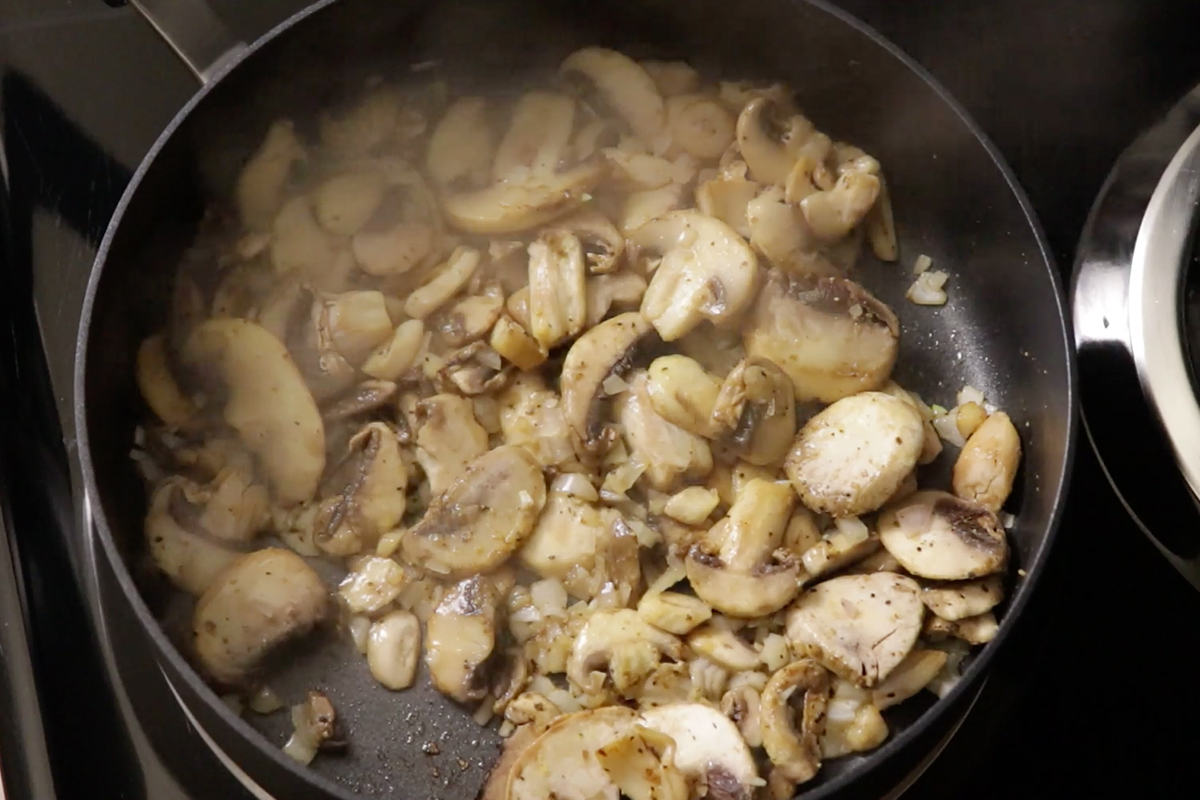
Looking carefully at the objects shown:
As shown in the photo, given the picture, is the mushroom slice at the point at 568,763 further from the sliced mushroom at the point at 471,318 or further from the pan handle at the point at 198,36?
the pan handle at the point at 198,36

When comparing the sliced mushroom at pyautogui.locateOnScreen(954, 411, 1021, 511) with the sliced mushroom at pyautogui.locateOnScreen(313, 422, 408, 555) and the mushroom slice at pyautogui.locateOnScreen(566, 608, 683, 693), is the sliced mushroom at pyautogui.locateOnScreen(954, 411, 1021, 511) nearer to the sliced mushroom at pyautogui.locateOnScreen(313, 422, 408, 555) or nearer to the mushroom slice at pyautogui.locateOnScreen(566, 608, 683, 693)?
the mushroom slice at pyautogui.locateOnScreen(566, 608, 683, 693)

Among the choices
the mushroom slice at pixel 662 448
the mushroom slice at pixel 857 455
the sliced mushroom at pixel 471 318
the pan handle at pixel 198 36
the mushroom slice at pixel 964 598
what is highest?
the pan handle at pixel 198 36

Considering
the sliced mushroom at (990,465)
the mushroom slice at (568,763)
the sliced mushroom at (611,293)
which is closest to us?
the mushroom slice at (568,763)

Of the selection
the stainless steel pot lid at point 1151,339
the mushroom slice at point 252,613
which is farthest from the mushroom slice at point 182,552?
the stainless steel pot lid at point 1151,339

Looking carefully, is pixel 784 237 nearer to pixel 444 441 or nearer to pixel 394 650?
pixel 444 441

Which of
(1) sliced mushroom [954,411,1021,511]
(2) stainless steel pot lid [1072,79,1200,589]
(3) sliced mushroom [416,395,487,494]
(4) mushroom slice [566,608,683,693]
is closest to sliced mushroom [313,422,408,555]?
(3) sliced mushroom [416,395,487,494]

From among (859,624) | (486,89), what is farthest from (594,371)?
(486,89)

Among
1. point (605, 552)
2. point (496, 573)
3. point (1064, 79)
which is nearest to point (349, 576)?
point (496, 573)
